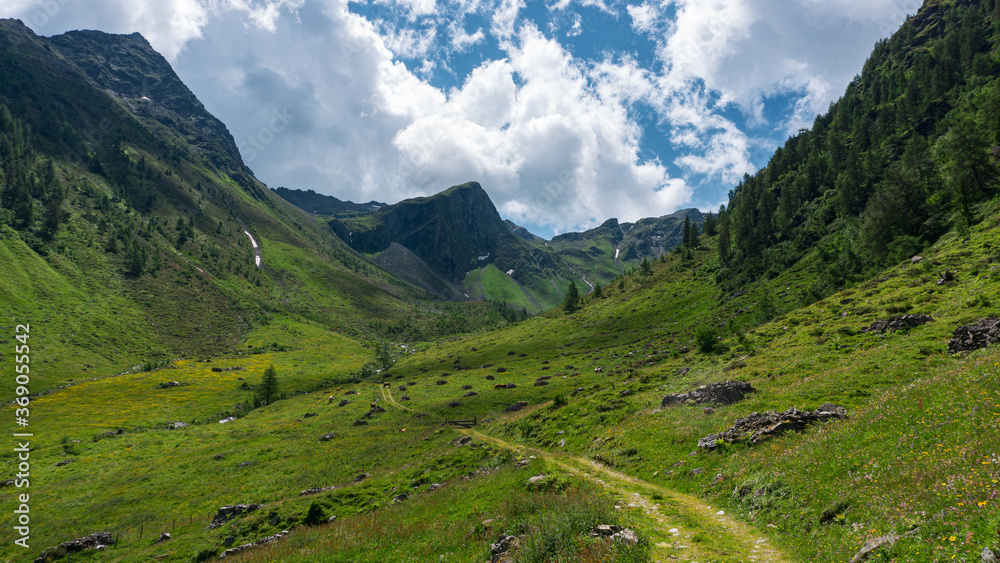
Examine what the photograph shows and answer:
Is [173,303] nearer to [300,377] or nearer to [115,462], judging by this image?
[300,377]

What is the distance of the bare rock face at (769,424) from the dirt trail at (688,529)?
5480mm

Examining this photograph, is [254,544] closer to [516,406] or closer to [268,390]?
[516,406]

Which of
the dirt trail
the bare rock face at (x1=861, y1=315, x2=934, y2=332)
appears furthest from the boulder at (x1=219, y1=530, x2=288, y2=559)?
the bare rock face at (x1=861, y1=315, x2=934, y2=332)

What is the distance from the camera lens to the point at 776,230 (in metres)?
130

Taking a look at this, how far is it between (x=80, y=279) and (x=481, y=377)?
18799cm

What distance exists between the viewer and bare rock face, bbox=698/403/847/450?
21125mm

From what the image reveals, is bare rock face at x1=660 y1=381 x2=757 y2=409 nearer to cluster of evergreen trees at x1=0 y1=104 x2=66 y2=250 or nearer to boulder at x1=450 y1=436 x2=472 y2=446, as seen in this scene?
boulder at x1=450 y1=436 x2=472 y2=446

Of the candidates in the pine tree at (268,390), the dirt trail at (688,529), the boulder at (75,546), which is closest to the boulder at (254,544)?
the boulder at (75,546)

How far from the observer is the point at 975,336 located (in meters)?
26.0

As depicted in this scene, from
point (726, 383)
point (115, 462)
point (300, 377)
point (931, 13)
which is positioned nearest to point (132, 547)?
point (115, 462)

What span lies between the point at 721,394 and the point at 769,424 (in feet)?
30.7

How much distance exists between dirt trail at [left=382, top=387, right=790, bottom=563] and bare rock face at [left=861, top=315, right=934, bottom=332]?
3177 centimetres

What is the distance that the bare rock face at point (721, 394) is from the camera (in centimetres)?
3059

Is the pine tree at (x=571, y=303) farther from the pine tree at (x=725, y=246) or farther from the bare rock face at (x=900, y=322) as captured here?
the bare rock face at (x=900, y=322)
